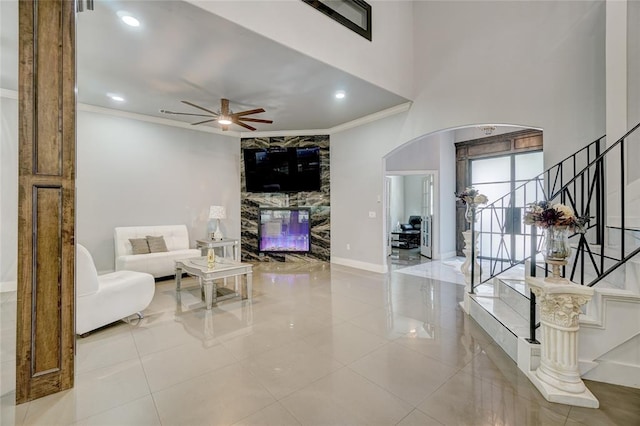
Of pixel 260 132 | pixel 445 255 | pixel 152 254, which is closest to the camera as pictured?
pixel 152 254

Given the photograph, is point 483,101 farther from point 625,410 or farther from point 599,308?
point 625,410

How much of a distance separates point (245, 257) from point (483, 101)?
5942 mm

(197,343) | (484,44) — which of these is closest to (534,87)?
(484,44)

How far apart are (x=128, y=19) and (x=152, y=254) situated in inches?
148

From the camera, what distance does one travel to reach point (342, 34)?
13.8 feet

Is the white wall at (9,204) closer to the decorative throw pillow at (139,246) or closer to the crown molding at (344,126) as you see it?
the decorative throw pillow at (139,246)

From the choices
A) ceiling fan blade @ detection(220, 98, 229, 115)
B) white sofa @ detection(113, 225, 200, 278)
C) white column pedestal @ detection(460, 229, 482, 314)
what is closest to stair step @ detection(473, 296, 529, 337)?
white column pedestal @ detection(460, 229, 482, 314)

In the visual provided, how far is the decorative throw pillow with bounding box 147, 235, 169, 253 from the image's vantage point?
5551mm

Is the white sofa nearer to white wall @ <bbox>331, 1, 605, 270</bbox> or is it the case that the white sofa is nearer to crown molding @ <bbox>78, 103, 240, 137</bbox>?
crown molding @ <bbox>78, 103, 240, 137</bbox>

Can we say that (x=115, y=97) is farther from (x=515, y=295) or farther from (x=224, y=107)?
(x=515, y=295)

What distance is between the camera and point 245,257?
290 inches

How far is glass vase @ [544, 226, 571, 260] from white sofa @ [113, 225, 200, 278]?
5.36 metres

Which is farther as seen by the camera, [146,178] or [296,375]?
[146,178]

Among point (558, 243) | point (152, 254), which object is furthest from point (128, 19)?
point (558, 243)
